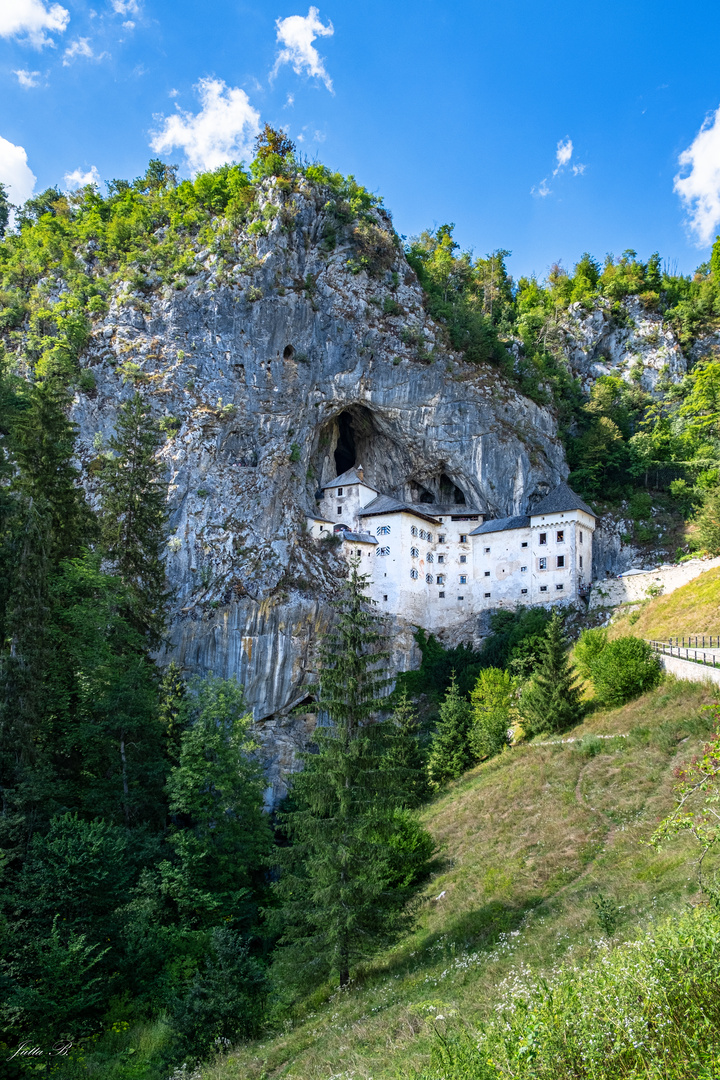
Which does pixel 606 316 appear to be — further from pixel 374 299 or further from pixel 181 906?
pixel 181 906

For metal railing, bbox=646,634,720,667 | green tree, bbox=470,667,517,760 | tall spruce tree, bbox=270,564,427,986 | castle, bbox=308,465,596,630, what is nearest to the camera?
tall spruce tree, bbox=270,564,427,986

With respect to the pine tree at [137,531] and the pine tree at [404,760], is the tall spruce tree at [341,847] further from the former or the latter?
the pine tree at [137,531]

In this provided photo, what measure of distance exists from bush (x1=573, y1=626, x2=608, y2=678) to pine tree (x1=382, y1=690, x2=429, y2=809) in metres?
8.44

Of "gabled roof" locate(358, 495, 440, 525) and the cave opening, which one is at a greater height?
the cave opening

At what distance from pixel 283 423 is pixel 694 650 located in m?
30.5

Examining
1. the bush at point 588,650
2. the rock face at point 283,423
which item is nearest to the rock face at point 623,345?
the rock face at point 283,423

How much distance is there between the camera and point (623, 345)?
6397cm

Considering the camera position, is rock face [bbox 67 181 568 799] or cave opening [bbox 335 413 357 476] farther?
cave opening [bbox 335 413 357 476]

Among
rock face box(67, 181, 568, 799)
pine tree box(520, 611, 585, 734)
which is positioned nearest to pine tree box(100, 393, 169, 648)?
rock face box(67, 181, 568, 799)

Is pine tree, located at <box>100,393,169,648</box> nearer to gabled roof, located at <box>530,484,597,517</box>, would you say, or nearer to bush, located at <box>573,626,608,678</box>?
bush, located at <box>573,626,608,678</box>

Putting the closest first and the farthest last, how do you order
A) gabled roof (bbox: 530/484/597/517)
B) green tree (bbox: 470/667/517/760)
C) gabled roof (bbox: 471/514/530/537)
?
green tree (bbox: 470/667/517/760)
gabled roof (bbox: 530/484/597/517)
gabled roof (bbox: 471/514/530/537)

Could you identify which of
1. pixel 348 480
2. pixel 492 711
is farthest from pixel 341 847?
pixel 348 480

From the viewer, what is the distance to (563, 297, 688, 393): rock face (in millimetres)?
61188

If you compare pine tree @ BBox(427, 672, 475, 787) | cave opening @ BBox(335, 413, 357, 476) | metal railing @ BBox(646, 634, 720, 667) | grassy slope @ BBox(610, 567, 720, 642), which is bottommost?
pine tree @ BBox(427, 672, 475, 787)
